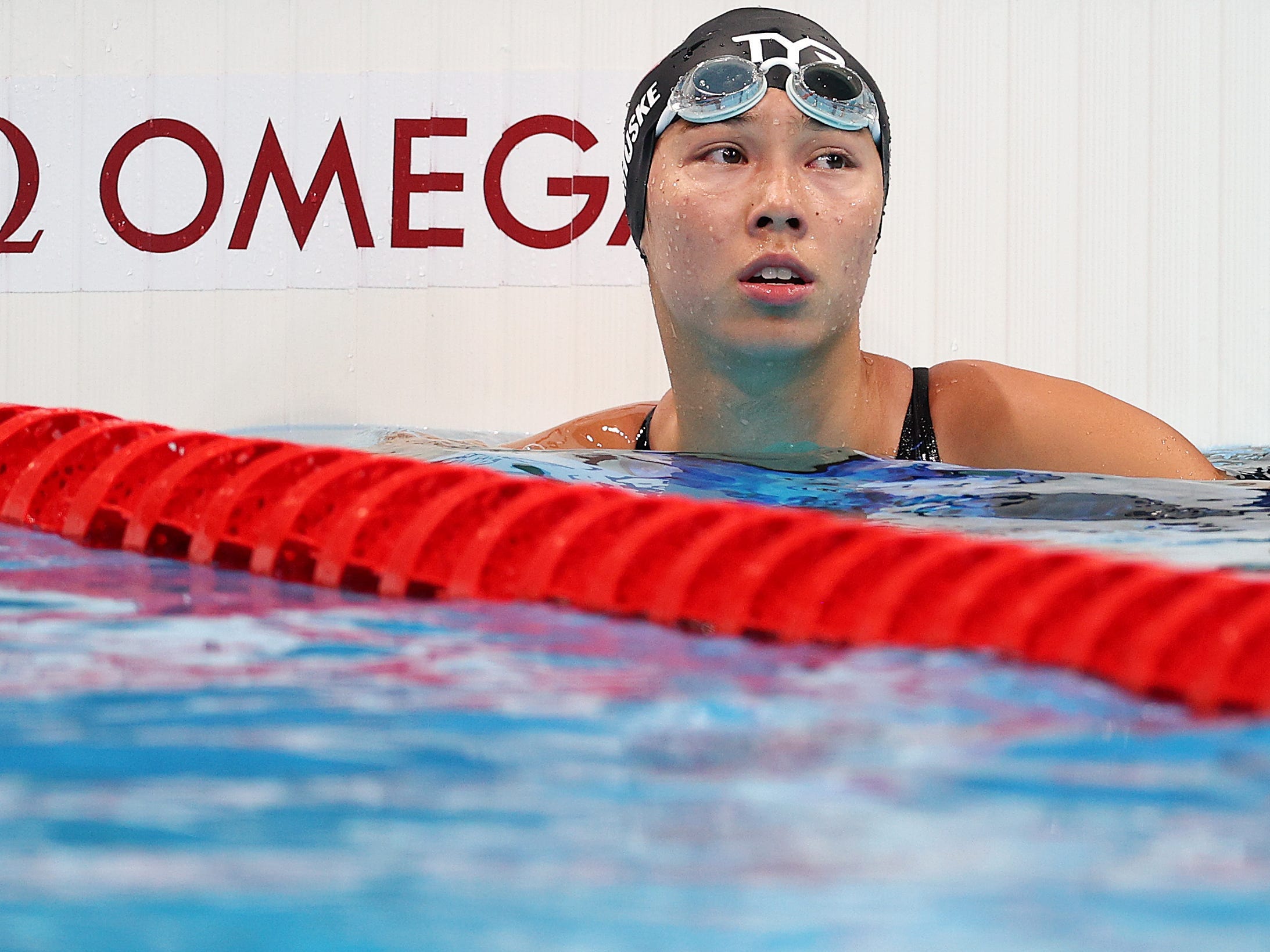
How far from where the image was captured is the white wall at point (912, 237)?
14.7 feet

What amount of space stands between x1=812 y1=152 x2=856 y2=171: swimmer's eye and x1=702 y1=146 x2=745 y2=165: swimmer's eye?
128 mm

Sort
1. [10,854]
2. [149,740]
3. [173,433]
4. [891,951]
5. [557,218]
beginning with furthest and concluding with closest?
1. [557,218]
2. [173,433]
3. [149,740]
4. [10,854]
5. [891,951]

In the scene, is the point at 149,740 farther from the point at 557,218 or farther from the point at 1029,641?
the point at 557,218

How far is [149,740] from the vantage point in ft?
3.16

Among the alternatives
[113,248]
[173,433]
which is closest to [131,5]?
[113,248]

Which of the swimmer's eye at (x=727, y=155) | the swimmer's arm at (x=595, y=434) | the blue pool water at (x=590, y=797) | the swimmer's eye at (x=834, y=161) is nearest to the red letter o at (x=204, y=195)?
the swimmer's arm at (x=595, y=434)

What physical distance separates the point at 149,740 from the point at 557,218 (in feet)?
12.2

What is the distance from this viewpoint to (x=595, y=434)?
2871mm

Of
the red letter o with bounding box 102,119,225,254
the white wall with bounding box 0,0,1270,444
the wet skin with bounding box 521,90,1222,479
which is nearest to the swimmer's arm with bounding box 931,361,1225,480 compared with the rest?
the wet skin with bounding box 521,90,1222,479

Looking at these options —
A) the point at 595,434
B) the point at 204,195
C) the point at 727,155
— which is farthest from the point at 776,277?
the point at 204,195

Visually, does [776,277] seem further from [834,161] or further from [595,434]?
[595,434]

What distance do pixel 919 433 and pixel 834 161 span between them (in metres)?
0.52

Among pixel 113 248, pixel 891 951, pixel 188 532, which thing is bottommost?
→ pixel 891 951

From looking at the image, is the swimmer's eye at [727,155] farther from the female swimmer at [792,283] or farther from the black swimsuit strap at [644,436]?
the black swimsuit strap at [644,436]
